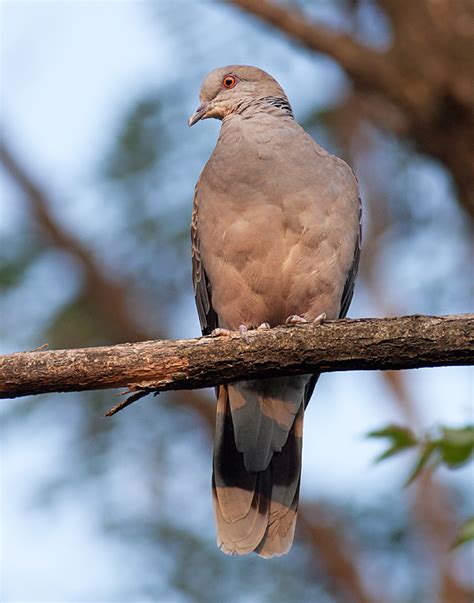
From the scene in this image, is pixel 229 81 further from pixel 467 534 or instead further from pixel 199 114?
pixel 467 534


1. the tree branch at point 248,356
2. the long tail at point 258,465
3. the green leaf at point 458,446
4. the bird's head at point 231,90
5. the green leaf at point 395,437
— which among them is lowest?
the long tail at point 258,465

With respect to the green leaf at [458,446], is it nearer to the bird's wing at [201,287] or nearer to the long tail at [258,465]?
the long tail at [258,465]

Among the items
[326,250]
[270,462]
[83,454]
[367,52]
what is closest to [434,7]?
[367,52]

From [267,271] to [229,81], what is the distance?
1.51 meters

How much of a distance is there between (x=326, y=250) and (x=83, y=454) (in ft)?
10.5

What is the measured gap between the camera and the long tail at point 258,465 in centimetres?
522

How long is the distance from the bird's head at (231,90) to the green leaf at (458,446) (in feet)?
9.13

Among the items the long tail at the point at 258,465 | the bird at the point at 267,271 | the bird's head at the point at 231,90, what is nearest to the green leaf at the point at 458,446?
the bird at the point at 267,271

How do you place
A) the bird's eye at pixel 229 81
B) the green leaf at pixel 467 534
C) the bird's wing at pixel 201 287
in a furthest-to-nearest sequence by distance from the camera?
the bird's eye at pixel 229 81
the bird's wing at pixel 201 287
the green leaf at pixel 467 534

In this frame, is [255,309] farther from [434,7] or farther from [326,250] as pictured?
[434,7]

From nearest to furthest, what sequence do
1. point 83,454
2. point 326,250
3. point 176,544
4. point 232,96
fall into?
point 326,250 → point 232,96 → point 176,544 → point 83,454

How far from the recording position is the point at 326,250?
5211 millimetres

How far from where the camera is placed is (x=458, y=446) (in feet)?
12.3

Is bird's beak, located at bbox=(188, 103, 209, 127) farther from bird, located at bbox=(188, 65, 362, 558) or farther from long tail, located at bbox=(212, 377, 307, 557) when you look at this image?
long tail, located at bbox=(212, 377, 307, 557)
